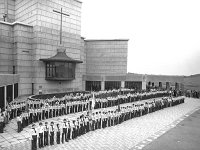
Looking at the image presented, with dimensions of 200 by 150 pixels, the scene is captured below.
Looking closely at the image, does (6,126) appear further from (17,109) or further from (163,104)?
(163,104)

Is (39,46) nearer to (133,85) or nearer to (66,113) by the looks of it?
(66,113)

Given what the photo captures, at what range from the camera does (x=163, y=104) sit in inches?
847

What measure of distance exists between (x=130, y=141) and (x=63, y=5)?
24.5 m

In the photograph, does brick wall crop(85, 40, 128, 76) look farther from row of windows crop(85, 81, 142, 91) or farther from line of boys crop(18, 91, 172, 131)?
line of boys crop(18, 91, 172, 131)

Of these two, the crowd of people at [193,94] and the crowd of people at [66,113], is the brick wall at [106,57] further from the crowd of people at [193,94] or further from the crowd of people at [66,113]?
the crowd of people at [66,113]

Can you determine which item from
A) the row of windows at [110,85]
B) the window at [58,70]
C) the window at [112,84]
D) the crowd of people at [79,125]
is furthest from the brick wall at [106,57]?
the crowd of people at [79,125]

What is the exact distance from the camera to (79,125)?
38.4 ft

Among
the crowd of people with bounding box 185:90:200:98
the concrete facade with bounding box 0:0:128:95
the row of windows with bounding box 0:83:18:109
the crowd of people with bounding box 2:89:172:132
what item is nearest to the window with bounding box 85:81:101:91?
the concrete facade with bounding box 0:0:128:95

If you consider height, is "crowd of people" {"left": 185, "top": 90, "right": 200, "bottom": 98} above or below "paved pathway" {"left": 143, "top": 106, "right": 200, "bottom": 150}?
above

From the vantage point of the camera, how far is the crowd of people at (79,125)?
9.71m

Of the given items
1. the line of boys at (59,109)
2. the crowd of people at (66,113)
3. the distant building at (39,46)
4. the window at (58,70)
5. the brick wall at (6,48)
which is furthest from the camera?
the window at (58,70)

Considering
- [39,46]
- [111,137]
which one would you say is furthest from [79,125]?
[39,46]

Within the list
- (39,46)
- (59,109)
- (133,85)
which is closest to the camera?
(59,109)

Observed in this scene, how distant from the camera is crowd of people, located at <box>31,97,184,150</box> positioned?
31.9 ft
